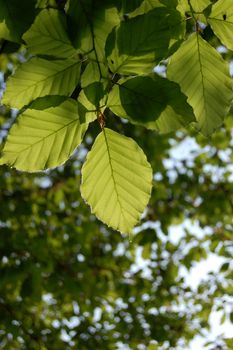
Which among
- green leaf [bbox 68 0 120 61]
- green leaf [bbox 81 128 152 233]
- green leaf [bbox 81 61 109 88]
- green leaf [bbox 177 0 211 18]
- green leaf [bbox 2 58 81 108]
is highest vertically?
green leaf [bbox 177 0 211 18]

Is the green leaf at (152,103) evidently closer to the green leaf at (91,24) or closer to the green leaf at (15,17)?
the green leaf at (91,24)

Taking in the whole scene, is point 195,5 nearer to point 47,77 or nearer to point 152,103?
point 152,103

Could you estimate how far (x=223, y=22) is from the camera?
85 centimetres

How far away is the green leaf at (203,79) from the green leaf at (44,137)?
24cm

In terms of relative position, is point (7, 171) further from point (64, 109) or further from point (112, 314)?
point (64, 109)

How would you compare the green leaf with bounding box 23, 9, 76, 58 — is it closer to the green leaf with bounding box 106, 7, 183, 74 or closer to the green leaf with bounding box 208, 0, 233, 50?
the green leaf with bounding box 106, 7, 183, 74

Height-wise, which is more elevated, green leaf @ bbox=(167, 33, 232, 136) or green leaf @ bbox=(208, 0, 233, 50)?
green leaf @ bbox=(208, 0, 233, 50)

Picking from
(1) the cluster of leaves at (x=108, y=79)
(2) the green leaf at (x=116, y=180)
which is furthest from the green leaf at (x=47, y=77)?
(2) the green leaf at (x=116, y=180)

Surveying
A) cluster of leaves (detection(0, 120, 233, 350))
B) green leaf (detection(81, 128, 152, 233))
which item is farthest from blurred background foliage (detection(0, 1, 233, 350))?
green leaf (detection(81, 128, 152, 233))

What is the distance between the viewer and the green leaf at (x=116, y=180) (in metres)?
0.86

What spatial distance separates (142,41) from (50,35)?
0.19 meters

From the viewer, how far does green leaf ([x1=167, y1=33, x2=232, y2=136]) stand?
871 mm

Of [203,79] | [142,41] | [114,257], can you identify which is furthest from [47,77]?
[114,257]

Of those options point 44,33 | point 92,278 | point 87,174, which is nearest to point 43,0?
point 44,33
